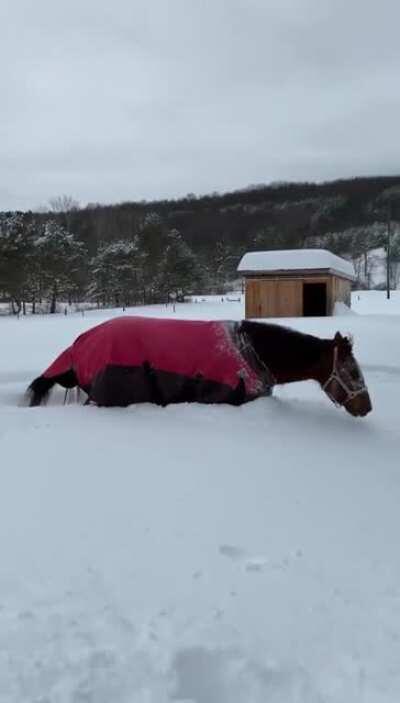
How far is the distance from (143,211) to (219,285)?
3800cm

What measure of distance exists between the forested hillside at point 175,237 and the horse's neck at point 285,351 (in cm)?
3613

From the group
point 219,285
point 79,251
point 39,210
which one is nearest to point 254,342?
point 79,251

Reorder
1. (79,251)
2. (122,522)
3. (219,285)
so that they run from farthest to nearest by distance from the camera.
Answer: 1. (219,285)
2. (79,251)
3. (122,522)

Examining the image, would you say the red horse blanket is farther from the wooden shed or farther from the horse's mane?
the wooden shed

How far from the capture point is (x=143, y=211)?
9869cm

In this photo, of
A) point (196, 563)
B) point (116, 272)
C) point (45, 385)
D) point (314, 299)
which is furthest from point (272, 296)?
point (196, 563)

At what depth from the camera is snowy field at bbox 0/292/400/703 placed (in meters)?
1.76

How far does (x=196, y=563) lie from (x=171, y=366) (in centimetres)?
269

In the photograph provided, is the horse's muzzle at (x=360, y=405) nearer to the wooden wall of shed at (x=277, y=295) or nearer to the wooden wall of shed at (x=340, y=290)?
the wooden wall of shed at (x=277, y=295)

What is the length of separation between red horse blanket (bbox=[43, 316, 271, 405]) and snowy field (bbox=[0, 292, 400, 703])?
0.55 metres

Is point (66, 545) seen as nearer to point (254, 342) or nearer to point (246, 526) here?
point (246, 526)

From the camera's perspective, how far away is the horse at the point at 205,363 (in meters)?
4.83

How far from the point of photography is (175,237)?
162ft

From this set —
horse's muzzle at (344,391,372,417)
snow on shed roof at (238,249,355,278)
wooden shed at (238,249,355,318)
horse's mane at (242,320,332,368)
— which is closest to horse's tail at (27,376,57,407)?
horse's mane at (242,320,332,368)
